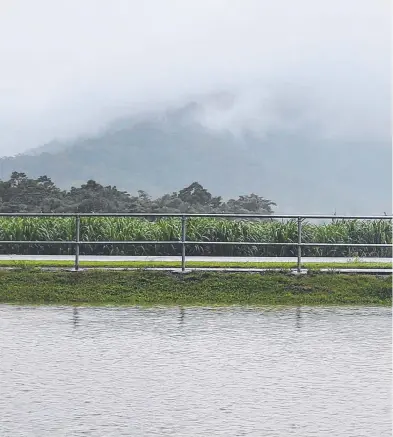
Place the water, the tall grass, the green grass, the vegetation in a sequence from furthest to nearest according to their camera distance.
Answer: the tall grass
the green grass
the vegetation
the water

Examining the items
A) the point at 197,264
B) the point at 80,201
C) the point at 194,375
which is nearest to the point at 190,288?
the point at 197,264

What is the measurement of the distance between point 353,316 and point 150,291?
4.07m

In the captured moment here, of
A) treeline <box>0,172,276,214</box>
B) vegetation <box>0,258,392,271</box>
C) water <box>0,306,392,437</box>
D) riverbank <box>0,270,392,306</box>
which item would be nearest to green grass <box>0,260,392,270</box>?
vegetation <box>0,258,392,271</box>

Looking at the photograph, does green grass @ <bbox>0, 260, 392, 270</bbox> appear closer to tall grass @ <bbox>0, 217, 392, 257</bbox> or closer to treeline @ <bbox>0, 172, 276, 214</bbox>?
tall grass @ <bbox>0, 217, 392, 257</bbox>

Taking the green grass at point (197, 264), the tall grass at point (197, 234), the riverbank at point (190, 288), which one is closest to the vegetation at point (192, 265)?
the green grass at point (197, 264)

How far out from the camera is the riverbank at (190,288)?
18.9 meters

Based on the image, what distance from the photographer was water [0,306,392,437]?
879cm

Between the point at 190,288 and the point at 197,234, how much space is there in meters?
11.2

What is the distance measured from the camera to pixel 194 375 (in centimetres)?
1095

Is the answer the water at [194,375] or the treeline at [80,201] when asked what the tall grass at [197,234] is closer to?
the water at [194,375]

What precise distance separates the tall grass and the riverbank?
28.0ft

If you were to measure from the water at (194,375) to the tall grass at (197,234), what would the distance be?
1290cm

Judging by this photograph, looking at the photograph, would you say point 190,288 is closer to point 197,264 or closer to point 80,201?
point 197,264

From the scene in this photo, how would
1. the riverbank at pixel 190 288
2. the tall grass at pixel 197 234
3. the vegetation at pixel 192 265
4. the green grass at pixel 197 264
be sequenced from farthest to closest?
the tall grass at pixel 197 234, the green grass at pixel 197 264, the vegetation at pixel 192 265, the riverbank at pixel 190 288
